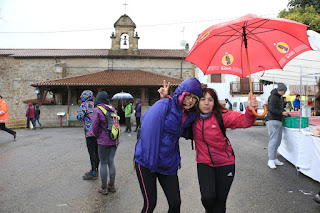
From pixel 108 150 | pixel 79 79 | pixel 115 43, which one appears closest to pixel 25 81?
pixel 79 79

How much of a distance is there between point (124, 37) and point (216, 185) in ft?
70.0

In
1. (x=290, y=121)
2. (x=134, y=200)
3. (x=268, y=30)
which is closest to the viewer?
(x=268, y=30)

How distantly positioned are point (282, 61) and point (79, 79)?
59.3 feet

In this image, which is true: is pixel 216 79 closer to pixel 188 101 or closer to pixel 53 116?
pixel 53 116

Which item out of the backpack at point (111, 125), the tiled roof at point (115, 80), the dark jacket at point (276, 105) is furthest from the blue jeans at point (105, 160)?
the tiled roof at point (115, 80)

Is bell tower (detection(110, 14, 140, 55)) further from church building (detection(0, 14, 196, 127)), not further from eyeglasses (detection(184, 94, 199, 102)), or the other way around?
eyeglasses (detection(184, 94, 199, 102))

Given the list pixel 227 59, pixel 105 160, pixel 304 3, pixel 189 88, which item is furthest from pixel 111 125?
pixel 304 3

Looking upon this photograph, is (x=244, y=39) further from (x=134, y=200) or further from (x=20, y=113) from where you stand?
(x=20, y=113)

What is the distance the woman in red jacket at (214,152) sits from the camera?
2219 millimetres

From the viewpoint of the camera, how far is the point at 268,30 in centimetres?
256

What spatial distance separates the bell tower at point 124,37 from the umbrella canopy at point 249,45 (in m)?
19.3

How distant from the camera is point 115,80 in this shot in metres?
18.3

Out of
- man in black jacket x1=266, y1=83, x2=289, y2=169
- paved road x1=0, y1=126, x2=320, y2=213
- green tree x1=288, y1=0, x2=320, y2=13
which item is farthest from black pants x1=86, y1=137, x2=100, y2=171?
green tree x1=288, y1=0, x2=320, y2=13

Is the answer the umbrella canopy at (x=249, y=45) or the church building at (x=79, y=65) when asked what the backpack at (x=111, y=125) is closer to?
the umbrella canopy at (x=249, y=45)
